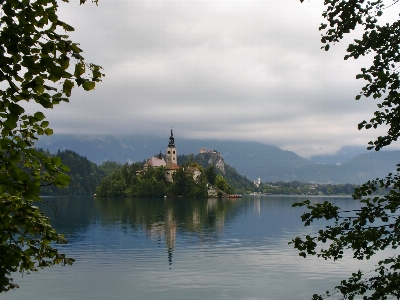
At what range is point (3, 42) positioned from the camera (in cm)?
334

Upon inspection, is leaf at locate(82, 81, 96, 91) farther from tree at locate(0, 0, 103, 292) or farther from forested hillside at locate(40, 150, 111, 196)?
forested hillside at locate(40, 150, 111, 196)

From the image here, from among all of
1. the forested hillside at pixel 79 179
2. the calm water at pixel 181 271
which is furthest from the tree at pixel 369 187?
the forested hillside at pixel 79 179

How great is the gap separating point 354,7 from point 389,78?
1.15 m

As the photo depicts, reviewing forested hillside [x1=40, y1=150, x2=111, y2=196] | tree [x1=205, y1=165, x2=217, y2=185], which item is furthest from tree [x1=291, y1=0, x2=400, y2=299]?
forested hillside [x1=40, y1=150, x2=111, y2=196]

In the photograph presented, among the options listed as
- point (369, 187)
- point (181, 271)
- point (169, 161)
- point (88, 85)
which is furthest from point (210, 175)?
point (88, 85)

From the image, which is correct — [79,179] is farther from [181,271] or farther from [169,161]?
[181,271]

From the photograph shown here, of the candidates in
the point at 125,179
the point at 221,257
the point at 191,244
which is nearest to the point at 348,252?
the point at 221,257

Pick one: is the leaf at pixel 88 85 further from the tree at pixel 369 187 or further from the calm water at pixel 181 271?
the calm water at pixel 181 271

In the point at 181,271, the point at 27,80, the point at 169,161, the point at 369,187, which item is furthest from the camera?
the point at 169,161

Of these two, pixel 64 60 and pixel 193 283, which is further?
pixel 193 283

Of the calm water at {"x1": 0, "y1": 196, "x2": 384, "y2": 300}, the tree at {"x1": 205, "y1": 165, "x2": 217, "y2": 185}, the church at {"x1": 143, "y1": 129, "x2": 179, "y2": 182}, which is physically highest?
the church at {"x1": 143, "y1": 129, "x2": 179, "y2": 182}

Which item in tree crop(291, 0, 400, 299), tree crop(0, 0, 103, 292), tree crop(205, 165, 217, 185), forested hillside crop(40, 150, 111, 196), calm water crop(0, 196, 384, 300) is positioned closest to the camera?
tree crop(0, 0, 103, 292)

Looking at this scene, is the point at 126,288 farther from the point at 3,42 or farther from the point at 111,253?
the point at 3,42

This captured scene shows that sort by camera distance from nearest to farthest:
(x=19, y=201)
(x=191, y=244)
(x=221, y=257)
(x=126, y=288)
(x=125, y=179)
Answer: (x=19, y=201) < (x=126, y=288) < (x=221, y=257) < (x=191, y=244) < (x=125, y=179)
